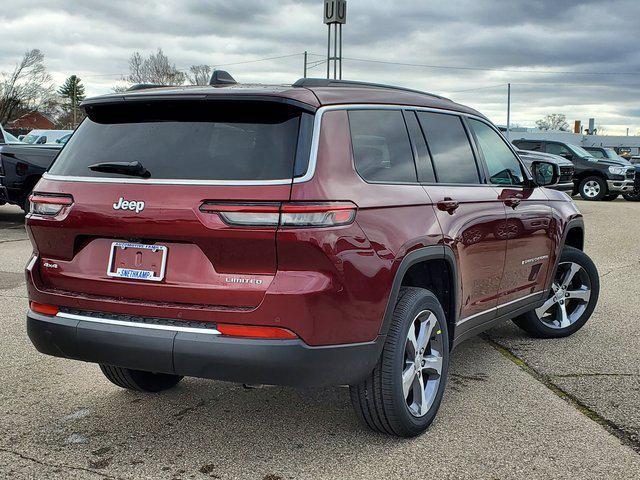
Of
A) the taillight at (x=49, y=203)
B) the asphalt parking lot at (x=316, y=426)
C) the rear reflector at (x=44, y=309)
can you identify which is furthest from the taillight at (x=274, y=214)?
the asphalt parking lot at (x=316, y=426)

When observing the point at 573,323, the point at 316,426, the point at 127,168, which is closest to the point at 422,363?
the point at 316,426

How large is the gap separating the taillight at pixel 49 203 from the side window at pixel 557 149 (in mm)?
21237

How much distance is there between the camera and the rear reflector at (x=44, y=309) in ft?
12.2

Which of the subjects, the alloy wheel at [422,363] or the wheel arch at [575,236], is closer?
the alloy wheel at [422,363]

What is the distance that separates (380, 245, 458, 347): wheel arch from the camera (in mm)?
3639

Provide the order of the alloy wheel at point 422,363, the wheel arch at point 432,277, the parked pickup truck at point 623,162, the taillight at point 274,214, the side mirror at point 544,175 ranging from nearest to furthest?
the taillight at point 274,214 → the wheel arch at point 432,277 → the alloy wheel at point 422,363 → the side mirror at point 544,175 → the parked pickup truck at point 623,162

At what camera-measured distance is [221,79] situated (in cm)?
414

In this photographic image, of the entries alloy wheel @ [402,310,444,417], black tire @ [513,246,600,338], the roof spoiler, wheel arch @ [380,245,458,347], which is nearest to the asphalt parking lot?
alloy wheel @ [402,310,444,417]

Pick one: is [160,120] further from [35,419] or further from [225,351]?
[35,419]

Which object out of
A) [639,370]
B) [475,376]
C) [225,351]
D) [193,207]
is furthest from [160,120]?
[639,370]

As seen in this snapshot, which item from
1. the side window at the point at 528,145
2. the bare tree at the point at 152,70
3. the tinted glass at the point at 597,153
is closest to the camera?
the side window at the point at 528,145

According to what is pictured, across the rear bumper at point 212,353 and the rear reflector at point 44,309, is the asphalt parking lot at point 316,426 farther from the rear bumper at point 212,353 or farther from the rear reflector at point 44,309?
the rear reflector at point 44,309

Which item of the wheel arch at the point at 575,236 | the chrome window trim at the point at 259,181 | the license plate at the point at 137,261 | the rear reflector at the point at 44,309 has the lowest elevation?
the rear reflector at the point at 44,309

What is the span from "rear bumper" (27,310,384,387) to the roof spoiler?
136cm
